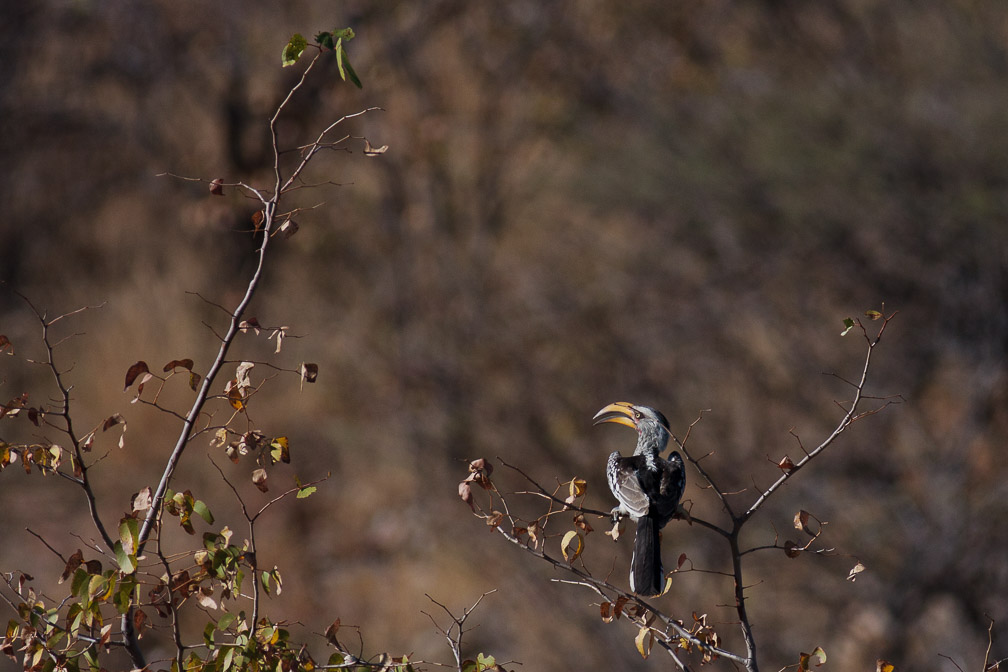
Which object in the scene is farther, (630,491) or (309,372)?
(630,491)

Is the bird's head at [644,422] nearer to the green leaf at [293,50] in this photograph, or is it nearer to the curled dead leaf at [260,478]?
the curled dead leaf at [260,478]

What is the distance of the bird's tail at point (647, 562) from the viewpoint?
145 inches

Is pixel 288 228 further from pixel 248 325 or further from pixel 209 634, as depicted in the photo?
pixel 209 634

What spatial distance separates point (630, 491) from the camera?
3885mm

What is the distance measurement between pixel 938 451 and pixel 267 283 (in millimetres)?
9504

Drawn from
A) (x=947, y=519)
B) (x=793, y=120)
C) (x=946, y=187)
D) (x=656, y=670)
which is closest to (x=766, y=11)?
(x=793, y=120)

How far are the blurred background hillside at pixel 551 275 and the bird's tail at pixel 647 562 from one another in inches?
183

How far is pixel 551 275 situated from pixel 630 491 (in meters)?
6.87

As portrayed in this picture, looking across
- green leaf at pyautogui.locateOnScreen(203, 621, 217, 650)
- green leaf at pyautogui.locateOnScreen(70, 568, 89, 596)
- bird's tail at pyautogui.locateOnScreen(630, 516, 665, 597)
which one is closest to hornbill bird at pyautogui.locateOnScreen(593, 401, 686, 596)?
bird's tail at pyautogui.locateOnScreen(630, 516, 665, 597)

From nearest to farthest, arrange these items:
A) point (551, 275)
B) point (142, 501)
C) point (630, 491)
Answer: point (142, 501) < point (630, 491) < point (551, 275)

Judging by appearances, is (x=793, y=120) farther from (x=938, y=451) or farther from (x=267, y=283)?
(x=267, y=283)

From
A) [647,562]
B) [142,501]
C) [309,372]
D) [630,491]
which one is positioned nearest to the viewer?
[142,501]

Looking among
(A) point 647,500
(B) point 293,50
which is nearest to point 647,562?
(A) point 647,500

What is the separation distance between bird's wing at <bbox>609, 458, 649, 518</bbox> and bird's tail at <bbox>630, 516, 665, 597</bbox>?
0.18ft
